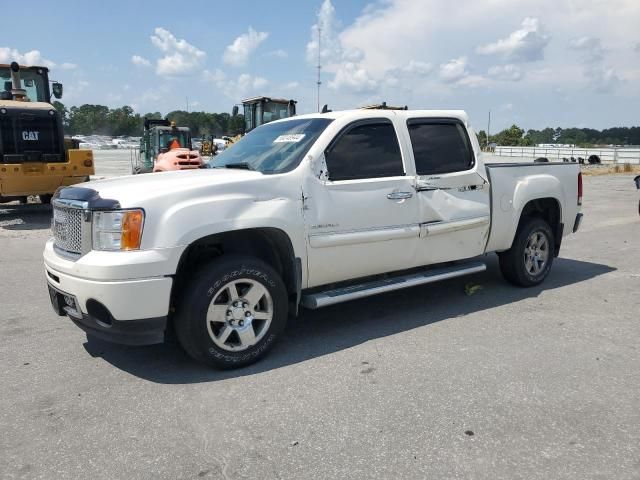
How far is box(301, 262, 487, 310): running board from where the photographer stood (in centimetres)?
438

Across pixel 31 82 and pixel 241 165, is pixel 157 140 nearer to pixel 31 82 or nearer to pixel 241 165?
pixel 31 82

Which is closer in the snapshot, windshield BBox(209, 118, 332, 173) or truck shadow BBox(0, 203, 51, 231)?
windshield BBox(209, 118, 332, 173)

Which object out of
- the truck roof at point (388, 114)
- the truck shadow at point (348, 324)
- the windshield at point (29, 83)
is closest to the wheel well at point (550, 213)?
the truck shadow at point (348, 324)

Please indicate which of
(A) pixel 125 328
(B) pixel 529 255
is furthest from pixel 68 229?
Answer: (B) pixel 529 255

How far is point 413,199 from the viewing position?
4863 millimetres

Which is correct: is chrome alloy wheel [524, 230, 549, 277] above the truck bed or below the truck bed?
below

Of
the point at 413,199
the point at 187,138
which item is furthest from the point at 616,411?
the point at 187,138

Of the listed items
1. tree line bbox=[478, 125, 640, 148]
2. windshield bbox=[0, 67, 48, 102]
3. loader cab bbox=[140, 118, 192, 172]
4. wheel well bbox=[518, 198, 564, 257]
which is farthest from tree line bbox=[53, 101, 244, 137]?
wheel well bbox=[518, 198, 564, 257]

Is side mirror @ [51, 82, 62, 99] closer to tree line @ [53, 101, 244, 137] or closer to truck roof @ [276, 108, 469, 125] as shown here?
truck roof @ [276, 108, 469, 125]

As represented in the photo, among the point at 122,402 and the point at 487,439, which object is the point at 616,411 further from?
the point at 122,402

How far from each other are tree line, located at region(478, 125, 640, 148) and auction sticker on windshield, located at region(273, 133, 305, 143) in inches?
4075

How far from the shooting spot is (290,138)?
4719mm

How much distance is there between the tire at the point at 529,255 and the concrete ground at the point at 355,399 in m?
0.55

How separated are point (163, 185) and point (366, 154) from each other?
1802 mm
